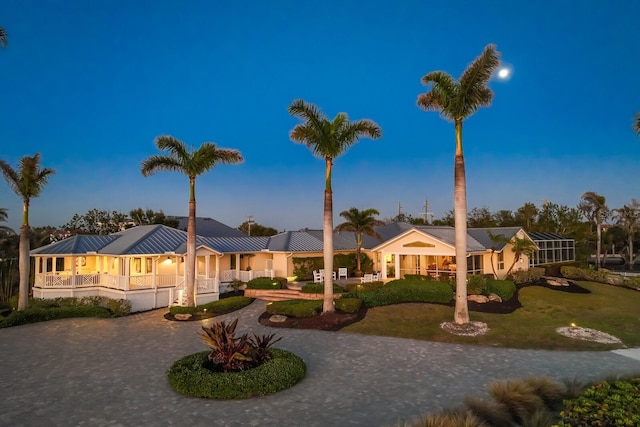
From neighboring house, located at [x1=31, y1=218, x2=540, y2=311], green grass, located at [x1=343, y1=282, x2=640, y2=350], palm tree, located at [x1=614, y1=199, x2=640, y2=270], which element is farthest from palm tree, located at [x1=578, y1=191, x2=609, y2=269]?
green grass, located at [x1=343, y1=282, x2=640, y2=350]

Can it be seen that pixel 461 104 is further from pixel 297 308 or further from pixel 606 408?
pixel 606 408

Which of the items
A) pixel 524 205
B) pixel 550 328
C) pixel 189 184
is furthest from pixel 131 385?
pixel 524 205

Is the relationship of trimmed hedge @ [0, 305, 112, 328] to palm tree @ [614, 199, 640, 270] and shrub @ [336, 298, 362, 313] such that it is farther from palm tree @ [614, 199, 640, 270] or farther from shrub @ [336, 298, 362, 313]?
palm tree @ [614, 199, 640, 270]

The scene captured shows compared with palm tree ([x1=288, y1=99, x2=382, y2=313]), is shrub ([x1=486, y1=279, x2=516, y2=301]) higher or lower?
lower

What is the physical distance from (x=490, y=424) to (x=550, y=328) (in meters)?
10.3

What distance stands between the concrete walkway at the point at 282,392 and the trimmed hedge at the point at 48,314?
2.55 m

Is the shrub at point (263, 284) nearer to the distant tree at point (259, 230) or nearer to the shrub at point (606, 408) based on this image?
the shrub at point (606, 408)

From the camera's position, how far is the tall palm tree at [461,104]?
15812mm

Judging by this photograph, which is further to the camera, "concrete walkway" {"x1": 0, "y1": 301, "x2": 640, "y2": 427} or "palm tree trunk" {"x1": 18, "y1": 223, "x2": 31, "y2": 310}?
"palm tree trunk" {"x1": 18, "y1": 223, "x2": 31, "y2": 310}

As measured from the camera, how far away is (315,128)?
18.3 metres

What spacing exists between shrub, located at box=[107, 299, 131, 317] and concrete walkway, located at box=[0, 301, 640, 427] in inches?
158

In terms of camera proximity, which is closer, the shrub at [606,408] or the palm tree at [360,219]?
the shrub at [606,408]

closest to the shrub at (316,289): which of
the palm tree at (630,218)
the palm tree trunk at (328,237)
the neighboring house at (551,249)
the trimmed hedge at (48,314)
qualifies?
the palm tree trunk at (328,237)

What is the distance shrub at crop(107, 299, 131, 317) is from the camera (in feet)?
69.5
